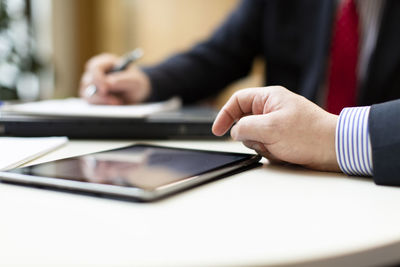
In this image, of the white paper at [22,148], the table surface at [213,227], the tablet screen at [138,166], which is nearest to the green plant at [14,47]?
the white paper at [22,148]

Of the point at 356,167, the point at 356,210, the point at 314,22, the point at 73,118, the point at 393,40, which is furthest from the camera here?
the point at 314,22

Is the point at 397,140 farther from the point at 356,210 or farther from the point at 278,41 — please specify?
the point at 278,41

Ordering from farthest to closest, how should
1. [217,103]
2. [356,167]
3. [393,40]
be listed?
[217,103] < [393,40] < [356,167]

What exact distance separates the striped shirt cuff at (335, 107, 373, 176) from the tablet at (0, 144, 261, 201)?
→ 0.10 metres

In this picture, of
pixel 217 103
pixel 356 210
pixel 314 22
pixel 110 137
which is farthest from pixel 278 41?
pixel 356 210

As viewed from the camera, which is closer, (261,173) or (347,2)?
(261,173)

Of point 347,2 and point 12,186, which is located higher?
point 347,2

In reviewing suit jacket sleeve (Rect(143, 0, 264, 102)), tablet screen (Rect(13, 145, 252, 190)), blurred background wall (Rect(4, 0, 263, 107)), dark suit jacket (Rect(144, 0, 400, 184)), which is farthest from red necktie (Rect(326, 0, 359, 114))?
blurred background wall (Rect(4, 0, 263, 107))

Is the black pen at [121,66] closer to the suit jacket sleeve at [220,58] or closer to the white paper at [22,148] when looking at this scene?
the suit jacket sleeve at [220,58]

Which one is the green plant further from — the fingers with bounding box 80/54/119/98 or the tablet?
the tablet

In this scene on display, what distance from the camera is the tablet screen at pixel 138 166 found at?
36cm

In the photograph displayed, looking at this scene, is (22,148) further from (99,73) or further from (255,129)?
(99,73)

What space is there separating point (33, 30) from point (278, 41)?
1.76 m

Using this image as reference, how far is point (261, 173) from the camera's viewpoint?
0.44 meters
